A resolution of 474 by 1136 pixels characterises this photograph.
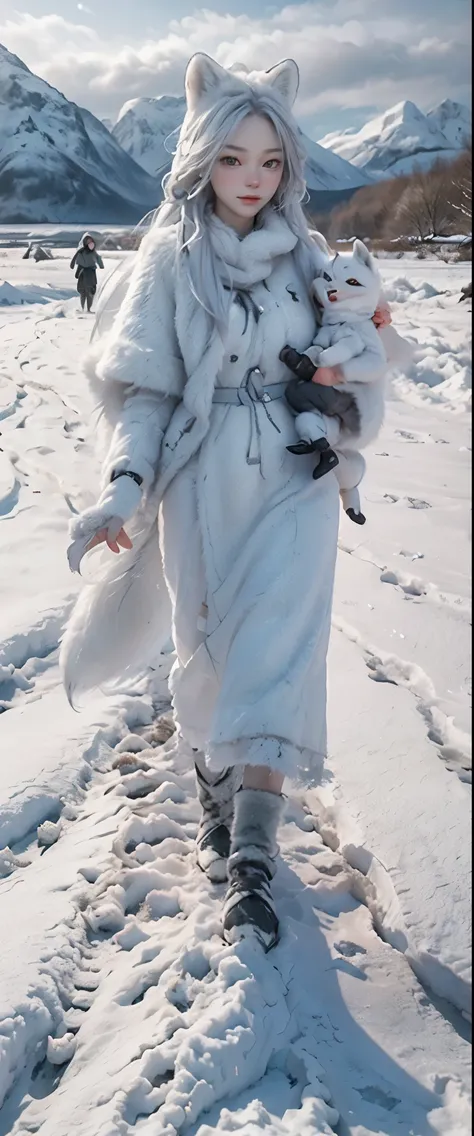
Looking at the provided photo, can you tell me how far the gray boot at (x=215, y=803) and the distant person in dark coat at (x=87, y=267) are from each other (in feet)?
31.5

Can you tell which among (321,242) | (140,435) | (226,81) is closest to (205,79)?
(226,81)

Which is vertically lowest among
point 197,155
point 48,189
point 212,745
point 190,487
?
point 212,745

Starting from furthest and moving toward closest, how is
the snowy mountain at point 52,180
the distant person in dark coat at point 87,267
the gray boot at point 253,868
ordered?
the snowy mountain at point 52,180
the distant person in dark coat at point 87,267
the gray boot at point 253,868

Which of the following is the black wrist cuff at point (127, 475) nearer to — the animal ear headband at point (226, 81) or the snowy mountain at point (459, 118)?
the animal ear headband at point (226, 81)

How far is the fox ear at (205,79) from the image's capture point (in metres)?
1.68

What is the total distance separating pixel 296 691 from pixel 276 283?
80 cm

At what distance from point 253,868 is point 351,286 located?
3.53ft

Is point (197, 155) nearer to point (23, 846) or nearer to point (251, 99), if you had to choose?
point (251, 99)

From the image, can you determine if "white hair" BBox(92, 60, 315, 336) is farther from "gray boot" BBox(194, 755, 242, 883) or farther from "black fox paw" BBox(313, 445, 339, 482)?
"gray boot" BBox(194, 755, 242, 883)

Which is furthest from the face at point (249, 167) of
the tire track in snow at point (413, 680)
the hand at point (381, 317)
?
the tire track in snow at point (413, 680)

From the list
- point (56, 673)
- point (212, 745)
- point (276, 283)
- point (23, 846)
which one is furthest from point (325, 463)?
point (56, 673)

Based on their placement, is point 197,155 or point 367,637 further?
point 367,637

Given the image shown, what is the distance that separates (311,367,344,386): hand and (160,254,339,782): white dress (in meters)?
0.09

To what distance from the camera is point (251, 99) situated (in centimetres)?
167
